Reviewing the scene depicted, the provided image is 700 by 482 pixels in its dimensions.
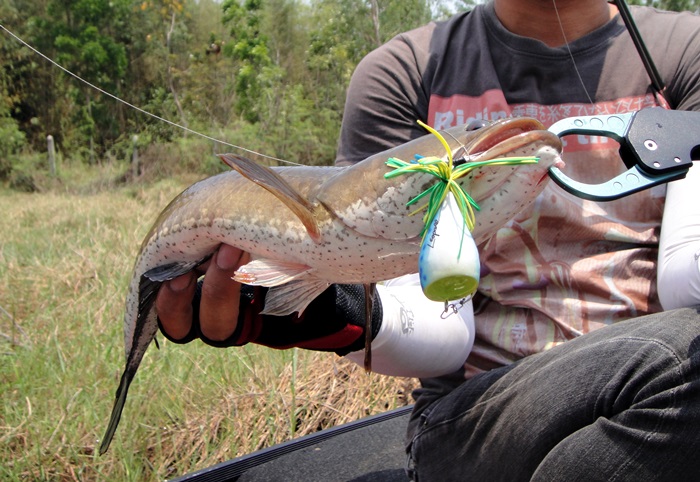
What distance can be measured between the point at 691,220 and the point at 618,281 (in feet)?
0.73

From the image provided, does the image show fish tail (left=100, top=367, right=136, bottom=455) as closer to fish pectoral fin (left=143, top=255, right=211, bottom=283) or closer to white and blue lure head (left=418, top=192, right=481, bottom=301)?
fish pectoral fin (left=143, top=255, right=211, bottom=283)

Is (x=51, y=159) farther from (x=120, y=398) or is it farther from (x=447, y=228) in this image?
(x=447, y=228)

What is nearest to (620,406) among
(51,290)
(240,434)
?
(240,434)

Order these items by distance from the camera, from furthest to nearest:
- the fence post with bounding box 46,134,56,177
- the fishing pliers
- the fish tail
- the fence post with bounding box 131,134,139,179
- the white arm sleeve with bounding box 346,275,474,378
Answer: the fence post with bounding box 46,134,56,177 < the fence post with bounding box 131,134,139,179 < the fish tail < the white arm sleeve with bounding box 346,275,474,378 < the fishing pliers

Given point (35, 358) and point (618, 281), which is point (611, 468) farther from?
point (35, 358)

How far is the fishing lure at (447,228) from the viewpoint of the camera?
837 mm

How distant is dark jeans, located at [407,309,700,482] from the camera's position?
1125 mm

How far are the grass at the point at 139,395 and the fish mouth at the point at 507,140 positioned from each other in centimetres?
171

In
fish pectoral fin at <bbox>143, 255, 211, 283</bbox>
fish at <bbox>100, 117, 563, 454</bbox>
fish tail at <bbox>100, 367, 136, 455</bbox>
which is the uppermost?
fish at <bbox>100, 117, 563, 454</bbox>

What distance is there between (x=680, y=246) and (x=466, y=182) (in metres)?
0.67

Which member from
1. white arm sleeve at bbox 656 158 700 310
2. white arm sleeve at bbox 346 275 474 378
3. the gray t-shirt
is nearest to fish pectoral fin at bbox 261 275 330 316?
white arm sleeve at bbox 346 275 474 378

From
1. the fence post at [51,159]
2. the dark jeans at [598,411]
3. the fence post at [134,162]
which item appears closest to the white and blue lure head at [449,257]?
the dark jeans at [598,411]

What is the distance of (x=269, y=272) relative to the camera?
1.11 meters

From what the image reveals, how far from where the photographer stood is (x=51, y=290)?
12.3 ft
